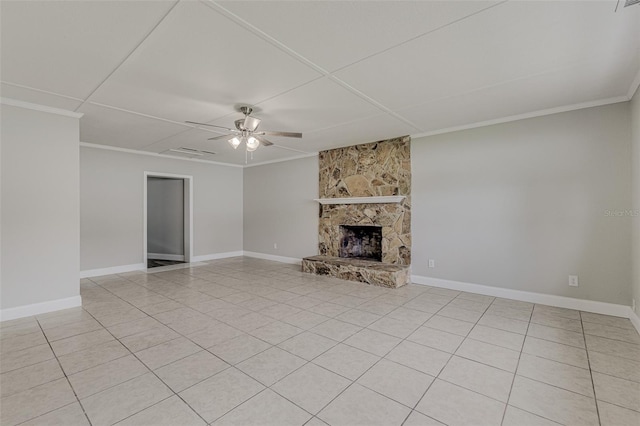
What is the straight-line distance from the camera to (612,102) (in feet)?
11.0

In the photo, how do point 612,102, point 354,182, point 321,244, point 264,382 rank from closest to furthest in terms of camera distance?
point 264,382 < point 612,102 < point 354,182 < point 321,244

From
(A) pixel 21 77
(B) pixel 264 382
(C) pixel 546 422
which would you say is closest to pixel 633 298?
(C) pixel 546 422

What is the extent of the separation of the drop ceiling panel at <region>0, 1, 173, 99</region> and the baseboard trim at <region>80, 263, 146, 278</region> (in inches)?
153

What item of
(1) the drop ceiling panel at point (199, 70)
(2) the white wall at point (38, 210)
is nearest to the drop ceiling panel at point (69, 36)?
(1) the drop ceiling panel at point (199, 70)

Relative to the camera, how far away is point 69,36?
2.11 meters

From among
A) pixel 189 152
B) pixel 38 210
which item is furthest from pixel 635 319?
pixel 189 152

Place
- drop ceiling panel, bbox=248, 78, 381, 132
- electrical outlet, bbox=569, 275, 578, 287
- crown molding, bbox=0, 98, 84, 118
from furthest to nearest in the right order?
1. electrical outlet, bbox=569, 275, 578, 287
2. crown molding, bbox=0, 98, 84, 118
3. drop ceiling panel, bbox=248, 78, 381, 132

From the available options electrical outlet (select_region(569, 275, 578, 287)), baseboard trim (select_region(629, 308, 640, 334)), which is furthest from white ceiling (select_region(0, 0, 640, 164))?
baseboard trim (select_region(629, 308, 640, 334))

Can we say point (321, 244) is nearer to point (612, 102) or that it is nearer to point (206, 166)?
point (206, 166)

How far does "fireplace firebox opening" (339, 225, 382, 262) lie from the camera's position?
5863 mm

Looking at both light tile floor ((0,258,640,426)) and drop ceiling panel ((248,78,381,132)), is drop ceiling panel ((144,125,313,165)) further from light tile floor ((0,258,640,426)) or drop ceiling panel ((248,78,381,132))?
light tile floor ((0,258,640,426))

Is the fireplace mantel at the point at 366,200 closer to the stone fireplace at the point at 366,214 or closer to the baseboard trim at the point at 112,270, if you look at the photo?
the stone fireplace at the point at 366,214

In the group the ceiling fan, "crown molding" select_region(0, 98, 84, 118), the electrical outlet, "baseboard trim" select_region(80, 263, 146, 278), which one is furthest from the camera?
"baseboard trim" select_region(80, 263, 146, 278)

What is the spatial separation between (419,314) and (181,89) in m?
3.76
